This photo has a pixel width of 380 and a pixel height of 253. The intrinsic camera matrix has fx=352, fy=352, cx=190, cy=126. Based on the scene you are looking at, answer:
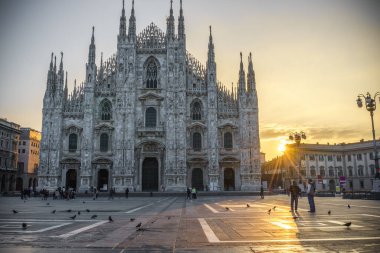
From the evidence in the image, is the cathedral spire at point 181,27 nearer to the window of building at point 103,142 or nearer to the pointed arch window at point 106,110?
the pointed arch window at point 106,110

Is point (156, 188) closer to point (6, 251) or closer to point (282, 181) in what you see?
point (6, 251)

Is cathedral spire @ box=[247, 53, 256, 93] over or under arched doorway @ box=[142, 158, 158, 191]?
over

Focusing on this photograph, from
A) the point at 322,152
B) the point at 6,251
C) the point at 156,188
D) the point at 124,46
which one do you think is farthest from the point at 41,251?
the point at 322,152

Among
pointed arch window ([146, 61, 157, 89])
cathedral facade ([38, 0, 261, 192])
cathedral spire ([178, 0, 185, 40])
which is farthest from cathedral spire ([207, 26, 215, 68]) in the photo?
pointed arch window ([146, 61, 157, 89])

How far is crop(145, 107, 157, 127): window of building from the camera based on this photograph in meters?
48.4

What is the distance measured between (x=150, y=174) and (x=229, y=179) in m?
10.8

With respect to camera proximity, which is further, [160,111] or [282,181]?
[282,181]

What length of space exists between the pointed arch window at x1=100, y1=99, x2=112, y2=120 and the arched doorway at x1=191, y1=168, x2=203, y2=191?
1383 cm

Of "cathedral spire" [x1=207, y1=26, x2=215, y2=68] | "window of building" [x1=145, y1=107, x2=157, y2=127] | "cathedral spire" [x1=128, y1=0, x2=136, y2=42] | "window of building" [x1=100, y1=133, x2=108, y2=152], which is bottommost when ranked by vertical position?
"window of building" [x1=100, y1=133, x2=108, y2=152]

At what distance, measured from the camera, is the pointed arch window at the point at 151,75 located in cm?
4967

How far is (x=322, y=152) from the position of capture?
258ft

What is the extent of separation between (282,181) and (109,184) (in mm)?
51750

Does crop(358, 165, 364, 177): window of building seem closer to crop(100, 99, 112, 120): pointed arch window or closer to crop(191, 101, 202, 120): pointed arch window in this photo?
crop(191, 101, 202, 120): pointed arch window

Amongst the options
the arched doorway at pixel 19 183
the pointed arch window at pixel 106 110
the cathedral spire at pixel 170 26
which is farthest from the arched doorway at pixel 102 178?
the arched doorway at pixel 19 183
